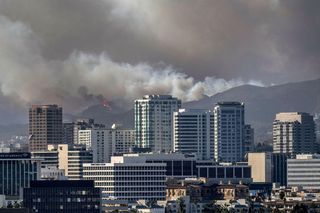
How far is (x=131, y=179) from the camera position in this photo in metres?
171

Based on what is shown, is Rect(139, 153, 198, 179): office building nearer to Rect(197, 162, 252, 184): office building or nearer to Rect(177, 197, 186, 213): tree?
Rect(197, 162, 252, 184): office building

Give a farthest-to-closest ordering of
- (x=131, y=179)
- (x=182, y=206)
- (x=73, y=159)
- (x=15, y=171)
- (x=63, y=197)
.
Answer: (x=73, y=159) < (x=131, y=179) < (x=15, y=171) < (x=182, y=206) < (x=63, y=197)

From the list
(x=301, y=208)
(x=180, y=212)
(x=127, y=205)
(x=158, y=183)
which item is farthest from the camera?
(x=158, y=183)

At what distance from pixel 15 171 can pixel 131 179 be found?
16486 mm

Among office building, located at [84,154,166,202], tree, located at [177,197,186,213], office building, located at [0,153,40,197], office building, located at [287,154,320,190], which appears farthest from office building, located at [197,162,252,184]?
tree, located at [177,197,186,213]

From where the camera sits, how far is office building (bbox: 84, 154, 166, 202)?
169m

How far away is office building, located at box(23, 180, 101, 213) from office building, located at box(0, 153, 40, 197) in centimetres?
1789

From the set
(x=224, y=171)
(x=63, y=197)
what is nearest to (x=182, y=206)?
(x=63, y=197)

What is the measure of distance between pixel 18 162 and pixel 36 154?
3588 centimetres

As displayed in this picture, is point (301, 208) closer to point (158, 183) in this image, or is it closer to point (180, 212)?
point (180, 212)

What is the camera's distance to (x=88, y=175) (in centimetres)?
17300

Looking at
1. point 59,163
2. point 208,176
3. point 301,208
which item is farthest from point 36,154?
point 301,208

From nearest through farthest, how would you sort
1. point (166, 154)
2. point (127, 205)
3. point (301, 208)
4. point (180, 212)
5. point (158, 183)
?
1. point (301, 208)
2. point (180, 212)
3. point (127, 205)
4. point (158, 183)
5. point (166, 154)

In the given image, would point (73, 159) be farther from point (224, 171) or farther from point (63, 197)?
point (63, 197)
